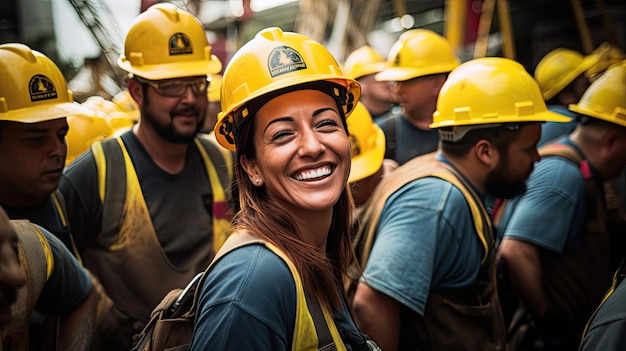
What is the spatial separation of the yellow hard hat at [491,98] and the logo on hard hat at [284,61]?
1478mm

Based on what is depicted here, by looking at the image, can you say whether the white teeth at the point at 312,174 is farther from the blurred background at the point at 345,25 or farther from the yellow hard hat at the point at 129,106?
the yellow hard hat at the point at 129,106

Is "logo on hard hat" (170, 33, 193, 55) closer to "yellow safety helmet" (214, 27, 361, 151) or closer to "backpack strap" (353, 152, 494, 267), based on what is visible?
"backpack strap" (353, 152, 494, 267)

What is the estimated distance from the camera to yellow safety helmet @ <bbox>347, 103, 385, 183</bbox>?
14.5ft

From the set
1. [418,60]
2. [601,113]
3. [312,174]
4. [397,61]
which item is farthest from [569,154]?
[312,174]

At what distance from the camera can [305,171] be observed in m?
2.39

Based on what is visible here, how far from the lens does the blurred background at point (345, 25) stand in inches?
308

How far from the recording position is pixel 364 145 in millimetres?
4559

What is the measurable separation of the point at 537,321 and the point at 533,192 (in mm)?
893

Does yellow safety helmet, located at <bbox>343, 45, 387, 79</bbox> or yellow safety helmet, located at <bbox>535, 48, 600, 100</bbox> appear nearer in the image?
yellow safety helmet, located at <bbox>535, 48, 600, 100</bbox>

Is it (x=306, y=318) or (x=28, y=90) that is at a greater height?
(x=28, y=90)

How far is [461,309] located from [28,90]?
8.10ft

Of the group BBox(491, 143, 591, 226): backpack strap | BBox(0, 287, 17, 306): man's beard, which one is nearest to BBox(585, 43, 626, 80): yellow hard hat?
BBox(491, 143, 591, 226): backpack strap

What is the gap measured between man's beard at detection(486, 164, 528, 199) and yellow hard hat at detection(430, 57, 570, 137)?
0.27 m

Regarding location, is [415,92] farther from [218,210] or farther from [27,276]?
[27,276]
